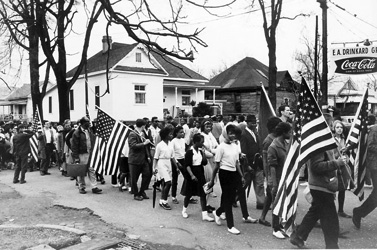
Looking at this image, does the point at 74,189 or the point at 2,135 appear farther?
the point at 2,135

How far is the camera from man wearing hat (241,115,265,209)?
7.57 metres

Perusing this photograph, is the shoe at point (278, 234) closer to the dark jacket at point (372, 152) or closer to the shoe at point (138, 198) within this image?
the dark jacket at point (372, 152)

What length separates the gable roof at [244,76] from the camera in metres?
41.0

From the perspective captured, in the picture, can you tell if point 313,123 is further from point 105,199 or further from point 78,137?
point 78,137

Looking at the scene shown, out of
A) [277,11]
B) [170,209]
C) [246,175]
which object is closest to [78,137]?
[170,209]

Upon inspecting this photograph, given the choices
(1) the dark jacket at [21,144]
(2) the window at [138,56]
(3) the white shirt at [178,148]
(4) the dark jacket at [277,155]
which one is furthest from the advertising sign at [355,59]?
(2) the window at [138,56]

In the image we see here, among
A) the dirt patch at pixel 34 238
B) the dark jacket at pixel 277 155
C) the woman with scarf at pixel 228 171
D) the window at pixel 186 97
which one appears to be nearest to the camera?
the dirt patch at pixel 34 238

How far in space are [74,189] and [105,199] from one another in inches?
71.9

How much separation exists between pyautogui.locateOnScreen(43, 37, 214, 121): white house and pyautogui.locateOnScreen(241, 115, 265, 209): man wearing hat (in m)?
19.6

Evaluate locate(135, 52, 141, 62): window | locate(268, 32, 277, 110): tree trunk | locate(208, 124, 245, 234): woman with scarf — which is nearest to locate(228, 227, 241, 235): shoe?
locate(208, 124, 245, 234): woman with scarf

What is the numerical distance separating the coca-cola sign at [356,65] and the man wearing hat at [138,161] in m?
11.0

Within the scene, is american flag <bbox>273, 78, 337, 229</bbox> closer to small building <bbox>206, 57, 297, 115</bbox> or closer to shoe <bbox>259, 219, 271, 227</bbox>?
shoe <bbox>259, 219, 271, 227</bbox>

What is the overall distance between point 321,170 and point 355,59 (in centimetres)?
1294

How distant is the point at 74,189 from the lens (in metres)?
10.4
